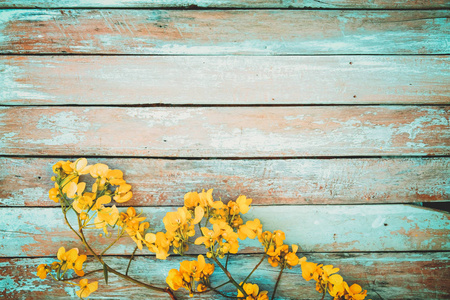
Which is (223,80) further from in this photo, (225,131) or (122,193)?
(122,193)

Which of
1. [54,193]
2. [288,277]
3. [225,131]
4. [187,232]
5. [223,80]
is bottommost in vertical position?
[288,277]

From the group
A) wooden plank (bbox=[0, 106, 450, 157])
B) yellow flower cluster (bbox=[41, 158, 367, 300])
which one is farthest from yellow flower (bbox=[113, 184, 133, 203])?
wooden plank (bbox=[0, 106, 450, 157])

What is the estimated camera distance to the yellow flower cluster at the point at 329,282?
0.77 metres

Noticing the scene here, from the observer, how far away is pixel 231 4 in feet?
2.91

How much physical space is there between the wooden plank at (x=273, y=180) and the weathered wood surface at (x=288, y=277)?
193 millimetres

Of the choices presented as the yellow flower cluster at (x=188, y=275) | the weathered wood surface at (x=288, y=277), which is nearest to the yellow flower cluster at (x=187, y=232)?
the yellow flower cluster at (x=188, y=275)

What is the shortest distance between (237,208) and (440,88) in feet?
2.49

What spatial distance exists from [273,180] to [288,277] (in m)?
0.34

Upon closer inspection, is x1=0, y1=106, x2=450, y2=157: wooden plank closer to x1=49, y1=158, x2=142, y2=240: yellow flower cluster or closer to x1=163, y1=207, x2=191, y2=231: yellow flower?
x1=49, y1=158, x2=142, y2=240: yellow flower cluster

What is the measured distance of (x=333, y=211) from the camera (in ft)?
3.05

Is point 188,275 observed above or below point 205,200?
below

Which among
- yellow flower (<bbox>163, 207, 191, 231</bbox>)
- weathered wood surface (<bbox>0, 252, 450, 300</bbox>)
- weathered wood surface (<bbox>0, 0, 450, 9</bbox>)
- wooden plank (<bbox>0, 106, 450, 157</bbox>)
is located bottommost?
weathered wood surface (<bbox>0, 252, 450, 300</bbox>)

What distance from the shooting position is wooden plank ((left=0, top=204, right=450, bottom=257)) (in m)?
0.92

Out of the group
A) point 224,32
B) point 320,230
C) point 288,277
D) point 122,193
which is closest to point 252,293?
point 288,277
